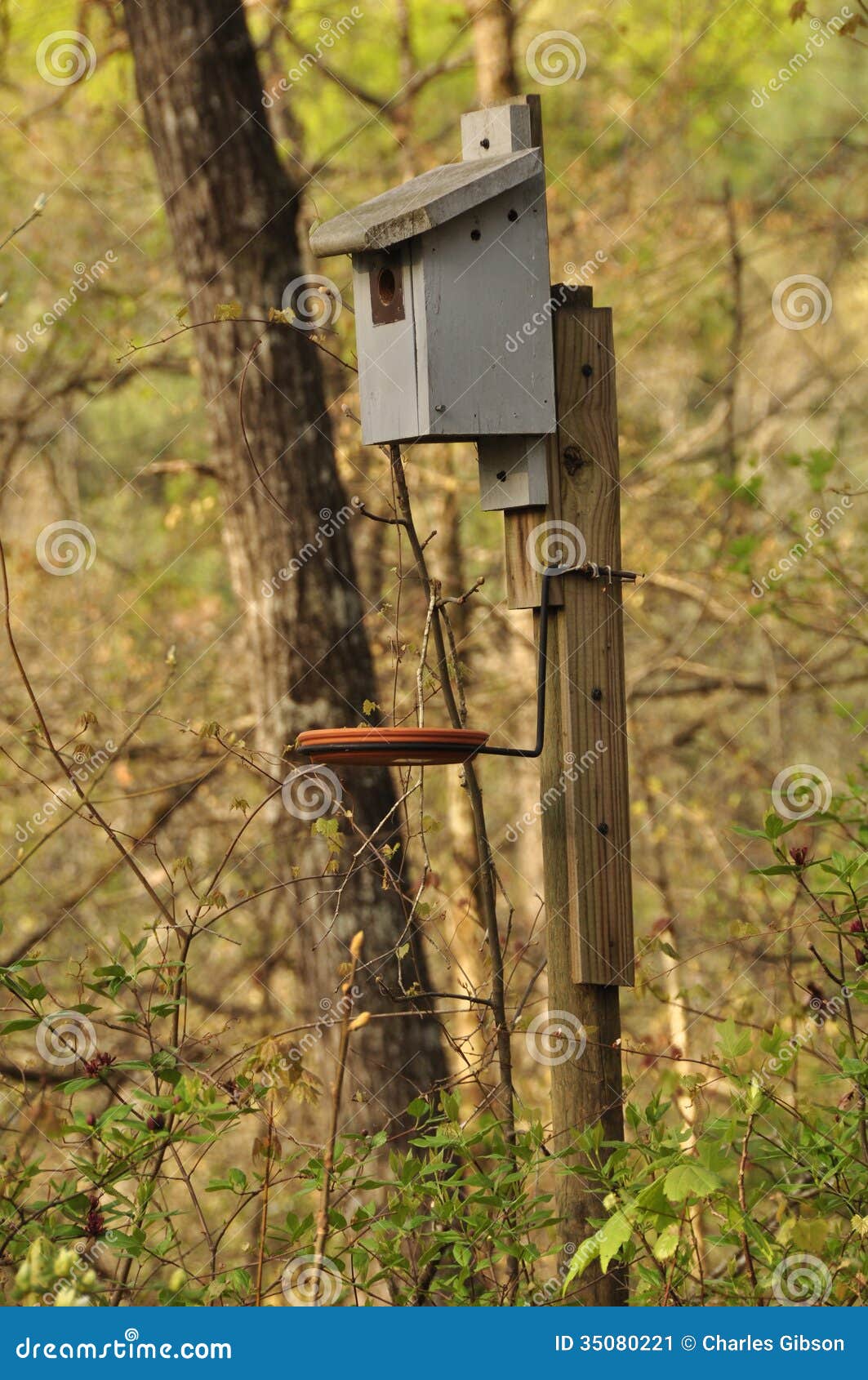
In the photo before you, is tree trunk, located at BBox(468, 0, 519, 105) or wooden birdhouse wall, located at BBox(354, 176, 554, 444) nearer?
wooden birdhouse wall, located at BBox(354, 176, 554, 444)

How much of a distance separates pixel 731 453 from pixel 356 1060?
15.1 ft

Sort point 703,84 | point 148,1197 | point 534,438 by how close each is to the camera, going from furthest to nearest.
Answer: point 703,84 → point 534,438 → point 148,1197

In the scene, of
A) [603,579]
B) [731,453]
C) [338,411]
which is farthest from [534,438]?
[731,453]

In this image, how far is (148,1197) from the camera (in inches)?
89.0

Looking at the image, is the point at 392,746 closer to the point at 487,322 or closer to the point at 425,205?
the point at 487,322

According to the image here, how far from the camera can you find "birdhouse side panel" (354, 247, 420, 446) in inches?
103

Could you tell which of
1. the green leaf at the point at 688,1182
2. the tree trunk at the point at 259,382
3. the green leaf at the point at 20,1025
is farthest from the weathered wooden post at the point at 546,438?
the tree trunk at the point at 259,382

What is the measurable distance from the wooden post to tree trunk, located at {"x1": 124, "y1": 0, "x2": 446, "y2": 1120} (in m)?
1.77

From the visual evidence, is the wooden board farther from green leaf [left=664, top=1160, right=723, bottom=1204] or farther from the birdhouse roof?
green leaf [left=664, top=1160, right=723, bottom=1204]

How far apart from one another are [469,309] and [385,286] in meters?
0.19

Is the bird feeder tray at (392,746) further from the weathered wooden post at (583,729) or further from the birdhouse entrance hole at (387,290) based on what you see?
the birdhouse entrance hole at (387,290)

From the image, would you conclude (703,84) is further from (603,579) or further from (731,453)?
(603,579)

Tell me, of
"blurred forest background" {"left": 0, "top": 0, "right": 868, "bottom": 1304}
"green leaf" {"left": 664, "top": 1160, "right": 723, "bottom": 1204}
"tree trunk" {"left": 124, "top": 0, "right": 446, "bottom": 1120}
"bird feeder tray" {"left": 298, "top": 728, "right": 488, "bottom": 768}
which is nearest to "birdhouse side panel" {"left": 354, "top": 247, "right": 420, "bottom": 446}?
"blurred forest background" {"left": 0, "top": 0, "right": 868, "bottom": 1304}

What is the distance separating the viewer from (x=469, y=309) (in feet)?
8.60
